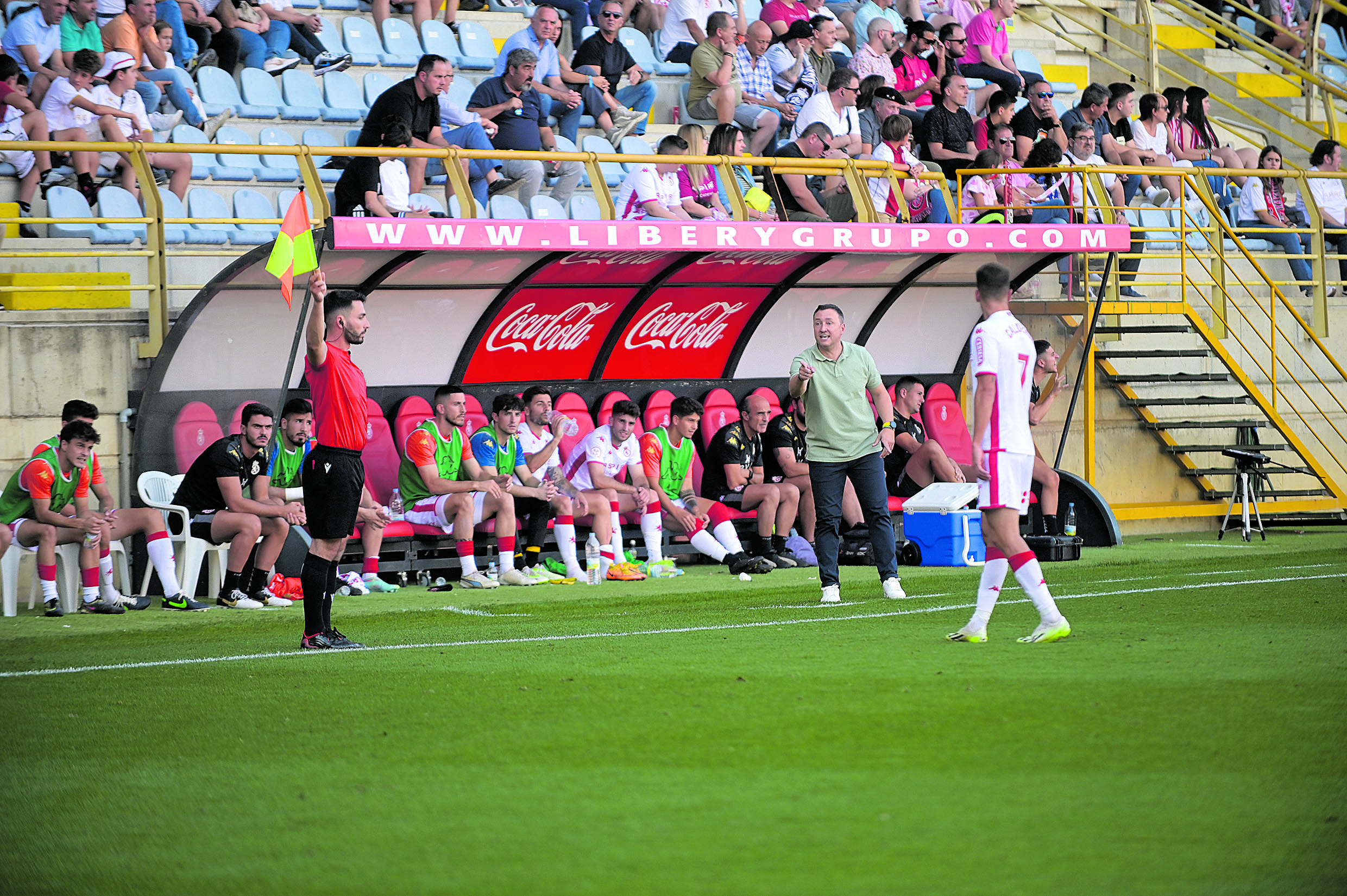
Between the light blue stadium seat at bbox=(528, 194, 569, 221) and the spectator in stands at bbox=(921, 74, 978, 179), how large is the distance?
433 cm

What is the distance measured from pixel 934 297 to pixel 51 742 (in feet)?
36.4

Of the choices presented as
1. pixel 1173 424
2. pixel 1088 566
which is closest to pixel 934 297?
pixel 1173 424

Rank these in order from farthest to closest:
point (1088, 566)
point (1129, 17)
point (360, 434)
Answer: point (1129, 17) < point (1088, 566) < point (360, 434)

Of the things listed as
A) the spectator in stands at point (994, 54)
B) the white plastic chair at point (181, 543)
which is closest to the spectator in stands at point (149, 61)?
the white plastic chair at point (181, 543)

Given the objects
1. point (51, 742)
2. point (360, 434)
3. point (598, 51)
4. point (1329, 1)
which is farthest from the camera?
point (1329, 1)

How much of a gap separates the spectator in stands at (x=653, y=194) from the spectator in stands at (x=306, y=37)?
375cm

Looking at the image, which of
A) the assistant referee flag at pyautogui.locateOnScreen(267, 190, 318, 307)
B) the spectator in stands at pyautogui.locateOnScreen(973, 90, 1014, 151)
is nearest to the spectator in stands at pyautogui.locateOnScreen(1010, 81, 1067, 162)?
the spectator in stands at pyautogui.locateOnScreen(973, 90, 1014, 151)

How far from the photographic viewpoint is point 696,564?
47.2ft

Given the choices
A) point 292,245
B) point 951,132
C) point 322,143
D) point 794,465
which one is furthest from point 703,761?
point 951,132

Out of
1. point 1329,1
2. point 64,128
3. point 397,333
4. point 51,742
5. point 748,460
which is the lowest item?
point 51,742

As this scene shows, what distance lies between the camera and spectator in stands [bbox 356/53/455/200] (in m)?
14.1

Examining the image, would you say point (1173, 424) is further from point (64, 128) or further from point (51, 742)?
point (51, 742)

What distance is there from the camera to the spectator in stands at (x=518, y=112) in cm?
1518

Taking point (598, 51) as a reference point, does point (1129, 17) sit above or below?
above
